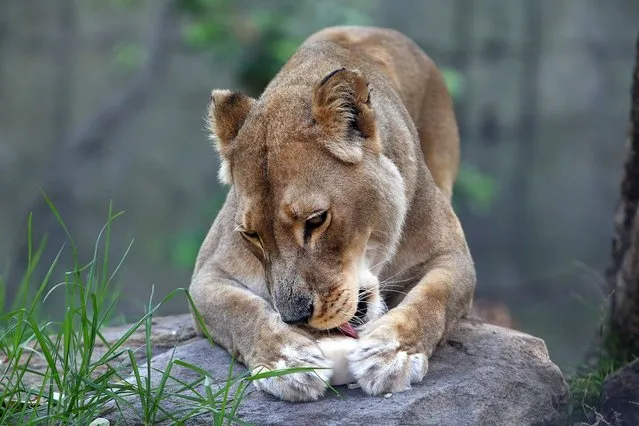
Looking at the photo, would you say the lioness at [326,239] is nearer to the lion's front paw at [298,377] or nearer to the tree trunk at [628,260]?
the lion's front paw at [298,377]

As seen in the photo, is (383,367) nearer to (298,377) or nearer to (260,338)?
(298,377)

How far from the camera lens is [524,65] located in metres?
10.7

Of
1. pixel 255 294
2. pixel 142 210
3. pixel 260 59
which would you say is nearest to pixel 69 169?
pixel 142 210

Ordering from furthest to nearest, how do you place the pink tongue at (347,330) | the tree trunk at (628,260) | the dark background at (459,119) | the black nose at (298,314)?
the dark background at (459,119) < the tree trunk at (628,260) < the pink tongue at (347,330) < the black nose at (298,314)

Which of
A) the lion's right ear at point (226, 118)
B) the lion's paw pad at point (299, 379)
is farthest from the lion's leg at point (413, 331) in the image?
the lion's right ear at point (226, 118)

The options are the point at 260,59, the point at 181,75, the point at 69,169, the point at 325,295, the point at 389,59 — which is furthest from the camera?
the point at 181,75

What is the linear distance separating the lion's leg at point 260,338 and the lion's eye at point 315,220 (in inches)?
13.5

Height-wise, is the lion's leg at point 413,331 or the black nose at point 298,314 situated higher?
the black nose at point 298,314

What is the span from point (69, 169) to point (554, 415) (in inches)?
282

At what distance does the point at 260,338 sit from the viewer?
12.0ft

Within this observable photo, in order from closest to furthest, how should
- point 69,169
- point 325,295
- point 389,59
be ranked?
point 325,295 → point 389,59 → point 69,169

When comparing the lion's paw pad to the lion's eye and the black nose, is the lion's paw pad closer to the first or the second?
the black nose

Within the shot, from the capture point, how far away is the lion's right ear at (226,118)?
4.02 metres

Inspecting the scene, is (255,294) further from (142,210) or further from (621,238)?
(142,210)
